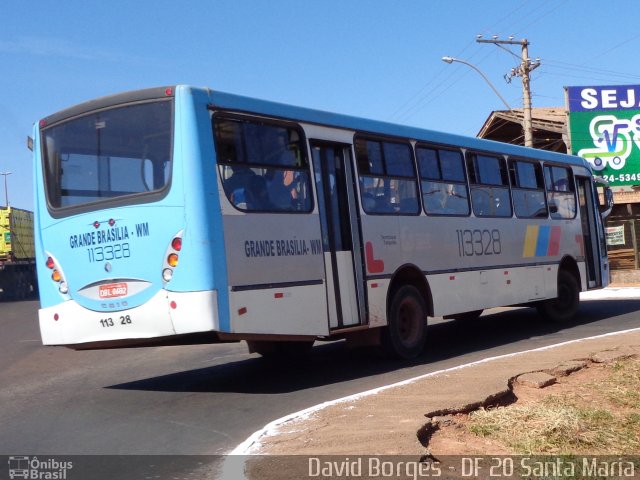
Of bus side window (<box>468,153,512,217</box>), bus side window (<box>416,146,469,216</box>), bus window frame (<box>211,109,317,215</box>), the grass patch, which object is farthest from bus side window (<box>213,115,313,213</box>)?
bus side window (<box>468,153,512,217</box>)

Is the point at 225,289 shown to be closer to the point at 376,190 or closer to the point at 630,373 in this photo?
the point at 376,190

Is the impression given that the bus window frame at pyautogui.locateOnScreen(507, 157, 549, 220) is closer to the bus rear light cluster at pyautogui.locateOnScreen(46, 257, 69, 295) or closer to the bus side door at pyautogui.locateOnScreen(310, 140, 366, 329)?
the bus side door at pyautogui.locateOnScreen(310, 140, 366, 329)

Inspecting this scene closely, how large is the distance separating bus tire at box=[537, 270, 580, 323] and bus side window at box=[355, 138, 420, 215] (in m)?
5.54

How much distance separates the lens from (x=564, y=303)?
54.1ft

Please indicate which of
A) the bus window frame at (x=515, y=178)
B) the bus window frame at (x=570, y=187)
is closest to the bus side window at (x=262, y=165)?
Result: the bus window frame at (x=515, y=178)

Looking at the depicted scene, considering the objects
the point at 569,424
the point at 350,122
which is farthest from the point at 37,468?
the point at 350,122

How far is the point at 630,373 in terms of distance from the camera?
8828 mm

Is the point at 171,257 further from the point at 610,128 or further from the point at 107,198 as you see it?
the point at 610,128

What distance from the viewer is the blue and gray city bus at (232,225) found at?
8625 mm

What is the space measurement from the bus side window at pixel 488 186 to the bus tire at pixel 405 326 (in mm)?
2407

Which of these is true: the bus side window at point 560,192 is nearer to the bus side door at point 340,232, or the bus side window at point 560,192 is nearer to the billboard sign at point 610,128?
the bus side door at point 340,232

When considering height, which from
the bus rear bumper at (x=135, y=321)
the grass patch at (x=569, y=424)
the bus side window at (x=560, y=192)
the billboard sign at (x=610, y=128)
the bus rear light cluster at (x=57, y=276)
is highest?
the billboard sign at (x=610, y=128)

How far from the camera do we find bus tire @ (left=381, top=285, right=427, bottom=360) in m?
11.2

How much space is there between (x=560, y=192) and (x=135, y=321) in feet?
33.2
